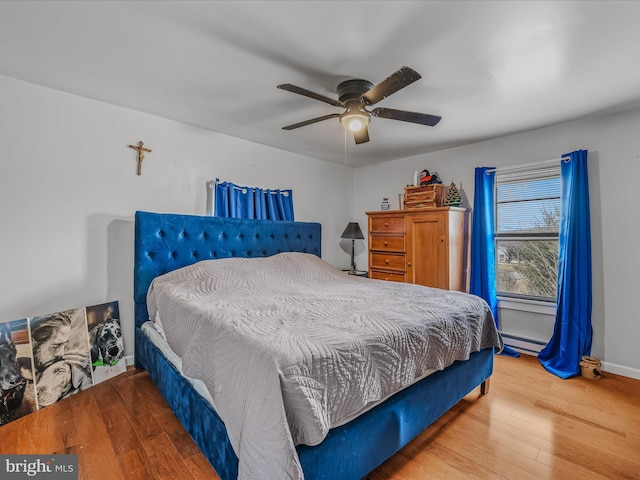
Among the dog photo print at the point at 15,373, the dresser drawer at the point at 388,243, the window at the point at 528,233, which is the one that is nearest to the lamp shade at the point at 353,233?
the dresser drawer at the point at 388,243

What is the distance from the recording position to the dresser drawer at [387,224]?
146 inches

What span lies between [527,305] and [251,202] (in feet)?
10.8

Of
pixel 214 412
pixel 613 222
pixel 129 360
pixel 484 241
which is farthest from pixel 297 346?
pixel 613 222

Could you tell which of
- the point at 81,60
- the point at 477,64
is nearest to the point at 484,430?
the point at 477,64

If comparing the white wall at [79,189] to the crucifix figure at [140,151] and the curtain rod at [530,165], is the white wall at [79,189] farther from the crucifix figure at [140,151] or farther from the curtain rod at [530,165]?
the curtain rod at [530,165]

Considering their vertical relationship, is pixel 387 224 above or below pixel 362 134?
below

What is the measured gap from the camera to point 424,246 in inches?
137

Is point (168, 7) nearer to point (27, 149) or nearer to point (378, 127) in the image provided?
point (27, 149)

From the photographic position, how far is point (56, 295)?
94.7 inches

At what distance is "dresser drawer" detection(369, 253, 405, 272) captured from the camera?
3.71 meters

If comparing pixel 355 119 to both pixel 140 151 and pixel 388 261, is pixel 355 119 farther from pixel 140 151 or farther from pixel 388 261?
pixel 388 261

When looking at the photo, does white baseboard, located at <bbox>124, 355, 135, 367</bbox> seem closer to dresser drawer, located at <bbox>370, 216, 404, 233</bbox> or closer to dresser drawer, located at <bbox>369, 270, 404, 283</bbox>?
dresser drawer, located at <bbox>369, 270, 404, 283</bbox>

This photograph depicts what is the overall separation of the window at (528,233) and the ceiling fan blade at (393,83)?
2293mm

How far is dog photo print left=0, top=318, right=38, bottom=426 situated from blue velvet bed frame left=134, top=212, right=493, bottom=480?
71 cm
